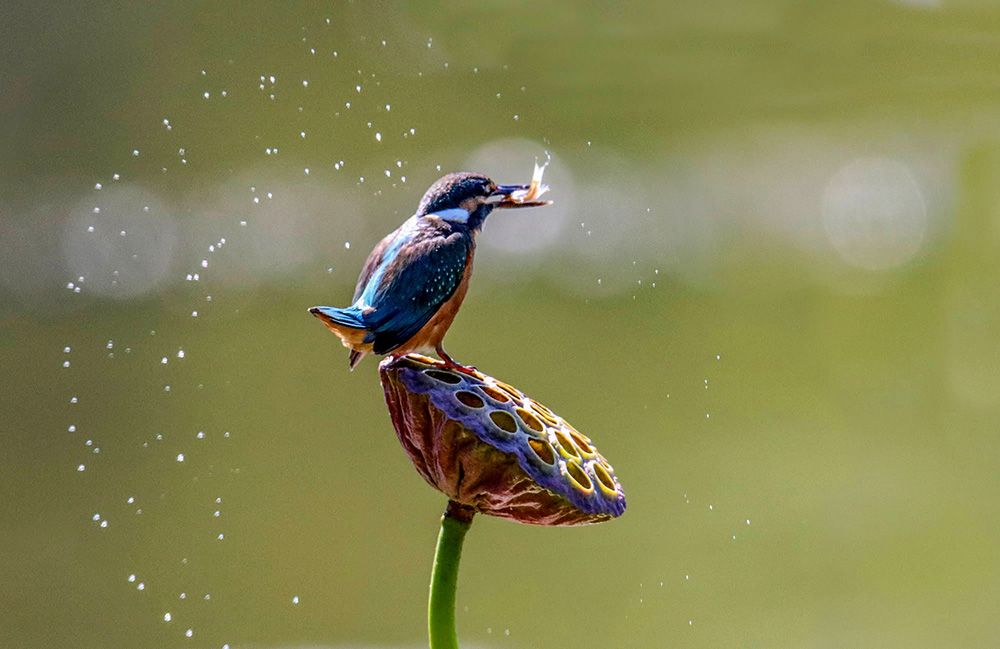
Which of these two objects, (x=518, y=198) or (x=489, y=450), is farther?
(x=518, y=198)

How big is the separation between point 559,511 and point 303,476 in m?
1.08

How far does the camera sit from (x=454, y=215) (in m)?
0.65

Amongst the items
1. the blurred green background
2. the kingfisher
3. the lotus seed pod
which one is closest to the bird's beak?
the kingfisher

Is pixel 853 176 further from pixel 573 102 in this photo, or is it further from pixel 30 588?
pixel 30 588

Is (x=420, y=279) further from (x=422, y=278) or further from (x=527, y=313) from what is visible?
(x=527, y=313)

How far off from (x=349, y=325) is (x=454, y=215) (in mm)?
110

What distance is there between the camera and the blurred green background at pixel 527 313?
4.97 ft

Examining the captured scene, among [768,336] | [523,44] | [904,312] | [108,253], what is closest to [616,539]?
[768,336]

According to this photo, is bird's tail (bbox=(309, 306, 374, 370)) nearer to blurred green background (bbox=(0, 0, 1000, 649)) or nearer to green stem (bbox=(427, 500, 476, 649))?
green stem (bbox=(427, 500, 476, 649))

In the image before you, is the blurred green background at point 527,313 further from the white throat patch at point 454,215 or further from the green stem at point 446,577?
the green stem at point 446,577

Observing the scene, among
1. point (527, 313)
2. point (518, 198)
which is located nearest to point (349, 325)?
point (518, 198)

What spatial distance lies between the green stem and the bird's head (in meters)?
0.18

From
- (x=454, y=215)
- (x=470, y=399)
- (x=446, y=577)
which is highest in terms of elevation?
(x=454, y=215)

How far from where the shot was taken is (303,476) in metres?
1.59
